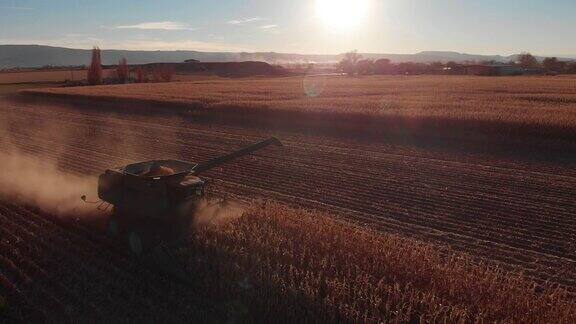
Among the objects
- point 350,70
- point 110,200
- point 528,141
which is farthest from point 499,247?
point 350,70

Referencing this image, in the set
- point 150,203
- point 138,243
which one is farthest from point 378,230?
point 138,243

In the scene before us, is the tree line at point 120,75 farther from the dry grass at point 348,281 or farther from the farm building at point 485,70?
the dry grass at point 348,281

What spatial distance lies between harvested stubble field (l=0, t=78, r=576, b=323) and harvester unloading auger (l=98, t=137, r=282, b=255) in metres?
0.49

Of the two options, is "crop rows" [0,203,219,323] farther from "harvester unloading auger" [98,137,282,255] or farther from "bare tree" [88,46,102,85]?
"bare tree" [88,46,102,85]

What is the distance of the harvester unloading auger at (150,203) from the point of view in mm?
7246

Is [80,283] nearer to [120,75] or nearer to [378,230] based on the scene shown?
[378,230]

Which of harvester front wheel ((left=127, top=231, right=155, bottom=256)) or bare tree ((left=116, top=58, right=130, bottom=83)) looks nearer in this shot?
harvester front wheel ((left=127, top=231, right=155, bottom=256))

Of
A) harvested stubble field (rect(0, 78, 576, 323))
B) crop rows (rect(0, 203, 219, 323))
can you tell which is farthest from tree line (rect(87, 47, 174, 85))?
crop rows (rect(0, 203, 219, 323))

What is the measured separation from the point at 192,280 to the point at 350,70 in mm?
106278

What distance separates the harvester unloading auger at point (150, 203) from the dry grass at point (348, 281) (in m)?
0.51

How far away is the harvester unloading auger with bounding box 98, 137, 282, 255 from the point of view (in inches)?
285

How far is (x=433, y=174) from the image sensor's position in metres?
13.2

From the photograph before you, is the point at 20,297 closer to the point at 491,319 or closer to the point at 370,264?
the point at 370,264

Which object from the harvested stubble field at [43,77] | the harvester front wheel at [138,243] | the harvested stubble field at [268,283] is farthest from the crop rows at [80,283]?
the harvested stubble field at [43,77]
